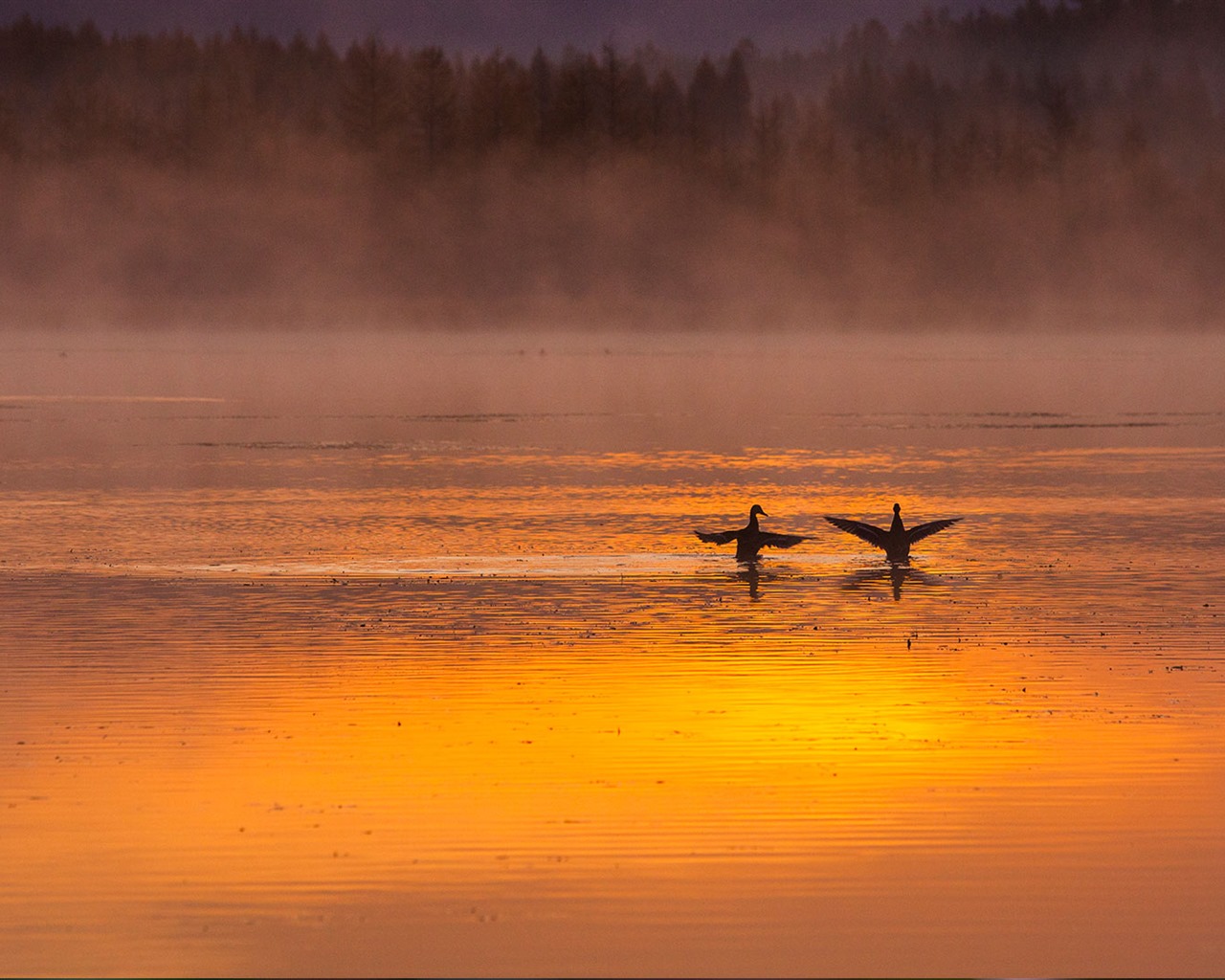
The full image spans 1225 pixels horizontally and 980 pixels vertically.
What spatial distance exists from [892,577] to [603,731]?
10.8 meters

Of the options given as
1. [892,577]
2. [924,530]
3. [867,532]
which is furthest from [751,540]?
[924,530]

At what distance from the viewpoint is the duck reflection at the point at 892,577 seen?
2708 cm

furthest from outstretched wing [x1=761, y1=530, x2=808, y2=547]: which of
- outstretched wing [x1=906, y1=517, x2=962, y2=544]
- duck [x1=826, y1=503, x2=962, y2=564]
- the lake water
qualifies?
outstretched wing [x1=906, y1=517, x2=962, y2=544]

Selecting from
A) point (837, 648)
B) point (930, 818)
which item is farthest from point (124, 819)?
point (837, 648)

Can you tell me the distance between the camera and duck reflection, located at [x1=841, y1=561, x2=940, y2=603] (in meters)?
27.1

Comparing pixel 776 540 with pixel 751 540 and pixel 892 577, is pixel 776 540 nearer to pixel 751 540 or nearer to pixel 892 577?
pixel 751 540

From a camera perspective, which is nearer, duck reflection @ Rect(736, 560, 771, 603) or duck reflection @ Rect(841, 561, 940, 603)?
duck reflection @ Rect(736, 560, 771, 603)

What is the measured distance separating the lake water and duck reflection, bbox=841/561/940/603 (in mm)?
125

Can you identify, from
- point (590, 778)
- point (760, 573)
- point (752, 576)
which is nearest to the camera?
point (590, 778)

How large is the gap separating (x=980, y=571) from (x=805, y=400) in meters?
53.7

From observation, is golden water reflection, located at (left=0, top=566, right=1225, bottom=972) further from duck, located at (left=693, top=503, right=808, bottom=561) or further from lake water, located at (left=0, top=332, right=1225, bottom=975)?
duck, located at (left=693, top=503, right=808, bottom=561)

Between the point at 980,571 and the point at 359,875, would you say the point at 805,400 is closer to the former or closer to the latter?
the point at 980,571

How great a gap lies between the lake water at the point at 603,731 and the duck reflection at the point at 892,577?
0.12 m

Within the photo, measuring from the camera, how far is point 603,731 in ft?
58.1
